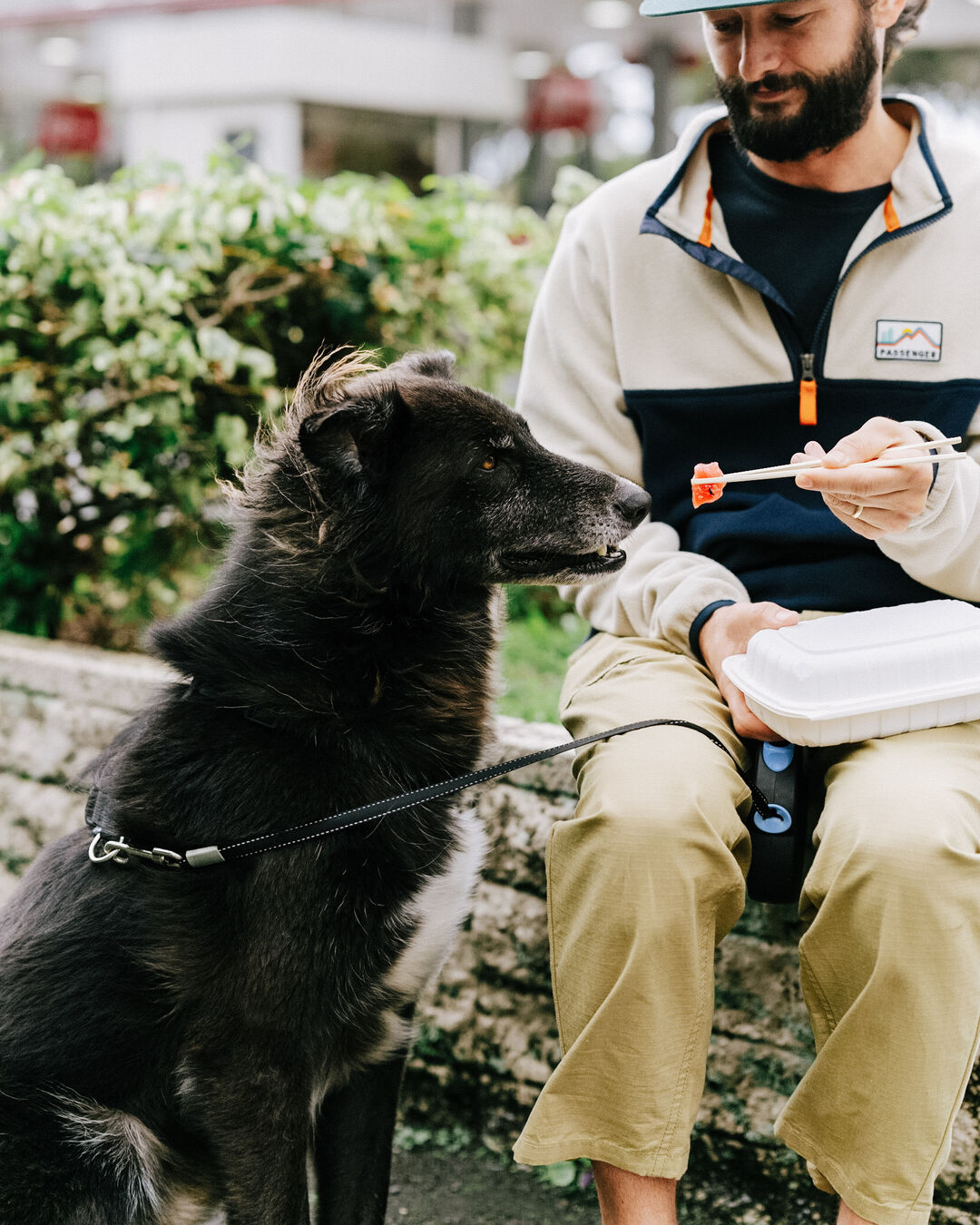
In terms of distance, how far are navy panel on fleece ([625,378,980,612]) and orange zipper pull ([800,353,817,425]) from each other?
0.02m

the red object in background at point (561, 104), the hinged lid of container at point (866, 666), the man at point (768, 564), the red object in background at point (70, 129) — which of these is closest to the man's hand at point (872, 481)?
the man at point (768, 564)

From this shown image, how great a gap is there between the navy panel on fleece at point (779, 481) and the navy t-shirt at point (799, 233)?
0.56 ft

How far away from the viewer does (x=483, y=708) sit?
87.2 inches

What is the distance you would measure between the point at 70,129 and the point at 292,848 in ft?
66.9

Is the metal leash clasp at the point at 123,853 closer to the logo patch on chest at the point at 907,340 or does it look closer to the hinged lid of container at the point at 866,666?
the hinged lid of container at the point at 866,666

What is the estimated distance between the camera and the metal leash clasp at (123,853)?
6.19ft

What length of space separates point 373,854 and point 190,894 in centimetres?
31

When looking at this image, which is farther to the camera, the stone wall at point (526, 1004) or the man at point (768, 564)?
the stone wall at point (526, 1004)

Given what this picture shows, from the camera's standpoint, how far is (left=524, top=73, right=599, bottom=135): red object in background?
16.7m

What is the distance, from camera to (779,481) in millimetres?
2402

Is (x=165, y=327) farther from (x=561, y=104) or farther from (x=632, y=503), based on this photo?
(x=561, y=104)

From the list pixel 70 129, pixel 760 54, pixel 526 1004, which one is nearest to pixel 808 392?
pixel 760 54

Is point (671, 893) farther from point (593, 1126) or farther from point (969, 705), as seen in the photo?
point (969, 705)

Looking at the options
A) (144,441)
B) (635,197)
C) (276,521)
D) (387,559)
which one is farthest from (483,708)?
(144,441)
